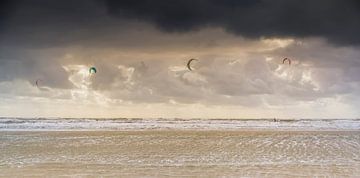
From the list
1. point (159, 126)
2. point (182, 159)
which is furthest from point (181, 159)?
point (159, 126)

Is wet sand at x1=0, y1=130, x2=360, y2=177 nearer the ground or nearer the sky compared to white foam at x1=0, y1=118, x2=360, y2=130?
nearer the ground

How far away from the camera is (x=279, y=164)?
1070cm

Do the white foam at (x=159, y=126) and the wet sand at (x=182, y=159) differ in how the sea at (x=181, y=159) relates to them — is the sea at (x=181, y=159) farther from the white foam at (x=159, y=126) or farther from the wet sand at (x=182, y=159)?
the white foam at (x=159, y=126)

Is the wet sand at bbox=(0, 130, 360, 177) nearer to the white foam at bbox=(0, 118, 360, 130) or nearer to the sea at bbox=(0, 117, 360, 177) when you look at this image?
the sea at bbox=(0, 117, 360, 177)

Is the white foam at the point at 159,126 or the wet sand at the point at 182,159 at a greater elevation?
the white foam at the point at 159,126

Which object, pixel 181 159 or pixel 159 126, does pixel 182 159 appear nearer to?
pixel 181 159

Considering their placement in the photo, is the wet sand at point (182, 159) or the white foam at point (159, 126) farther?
the white foam at point (159, 126)

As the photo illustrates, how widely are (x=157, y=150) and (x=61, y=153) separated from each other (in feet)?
7.82

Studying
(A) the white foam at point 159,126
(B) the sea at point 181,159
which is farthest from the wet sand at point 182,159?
(A) the white foam at point 159,126

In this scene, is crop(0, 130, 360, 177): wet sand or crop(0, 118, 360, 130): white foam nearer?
crop(0, 130, 360, 177): wet sand

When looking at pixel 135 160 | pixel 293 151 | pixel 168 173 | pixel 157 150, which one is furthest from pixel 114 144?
pixel 168 173

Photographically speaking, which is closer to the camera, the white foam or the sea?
the sea

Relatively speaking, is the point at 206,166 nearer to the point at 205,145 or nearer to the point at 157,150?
the point at 157,150

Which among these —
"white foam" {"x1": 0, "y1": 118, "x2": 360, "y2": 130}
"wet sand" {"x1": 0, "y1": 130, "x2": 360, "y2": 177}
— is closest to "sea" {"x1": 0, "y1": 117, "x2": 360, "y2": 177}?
"wet sand" {"x1": 0, "y1": 130, "x2": 360, "y2": 177}
